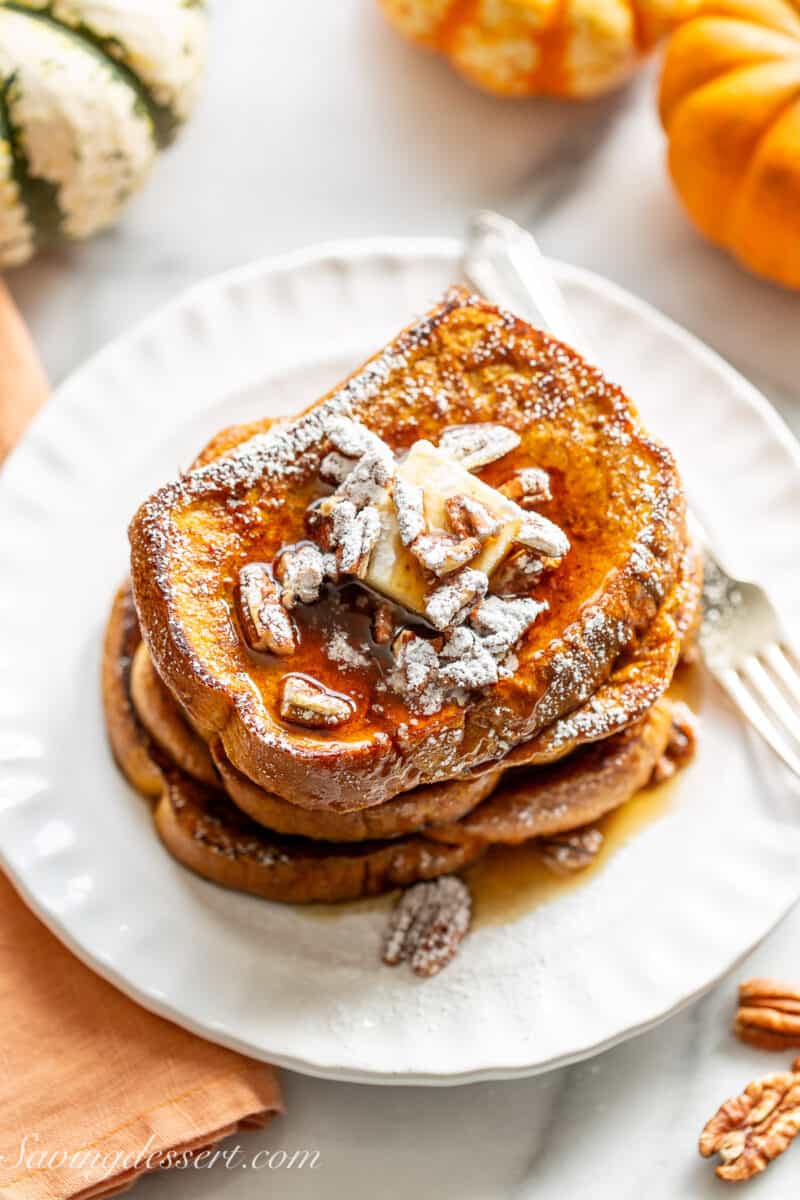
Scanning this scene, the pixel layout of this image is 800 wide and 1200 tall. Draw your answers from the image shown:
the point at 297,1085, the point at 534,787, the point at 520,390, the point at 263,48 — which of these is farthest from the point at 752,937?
the point at 263,48

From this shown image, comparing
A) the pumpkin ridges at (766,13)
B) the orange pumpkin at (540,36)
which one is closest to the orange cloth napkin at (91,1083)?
the orange pumpkin at (540,36)

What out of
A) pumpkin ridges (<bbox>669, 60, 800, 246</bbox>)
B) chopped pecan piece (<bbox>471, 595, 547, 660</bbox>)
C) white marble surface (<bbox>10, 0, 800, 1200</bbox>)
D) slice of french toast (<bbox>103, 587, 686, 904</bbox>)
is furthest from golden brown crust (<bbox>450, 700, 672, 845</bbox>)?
Answer: pumpkin ridges (<bbox>669, 60, 800, 246</bbox>)

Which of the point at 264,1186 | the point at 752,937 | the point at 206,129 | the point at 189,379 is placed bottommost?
the point at 264,1186

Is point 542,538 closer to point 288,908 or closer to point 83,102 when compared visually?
point 288,908

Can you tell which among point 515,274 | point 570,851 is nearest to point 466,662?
point 570,851

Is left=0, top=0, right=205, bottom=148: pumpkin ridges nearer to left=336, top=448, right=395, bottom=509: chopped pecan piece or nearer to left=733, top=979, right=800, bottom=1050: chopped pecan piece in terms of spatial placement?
left=336, top=448, right=395, bottom=509: chopped pecan piece

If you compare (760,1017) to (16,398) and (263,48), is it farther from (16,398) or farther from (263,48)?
(263,48)
